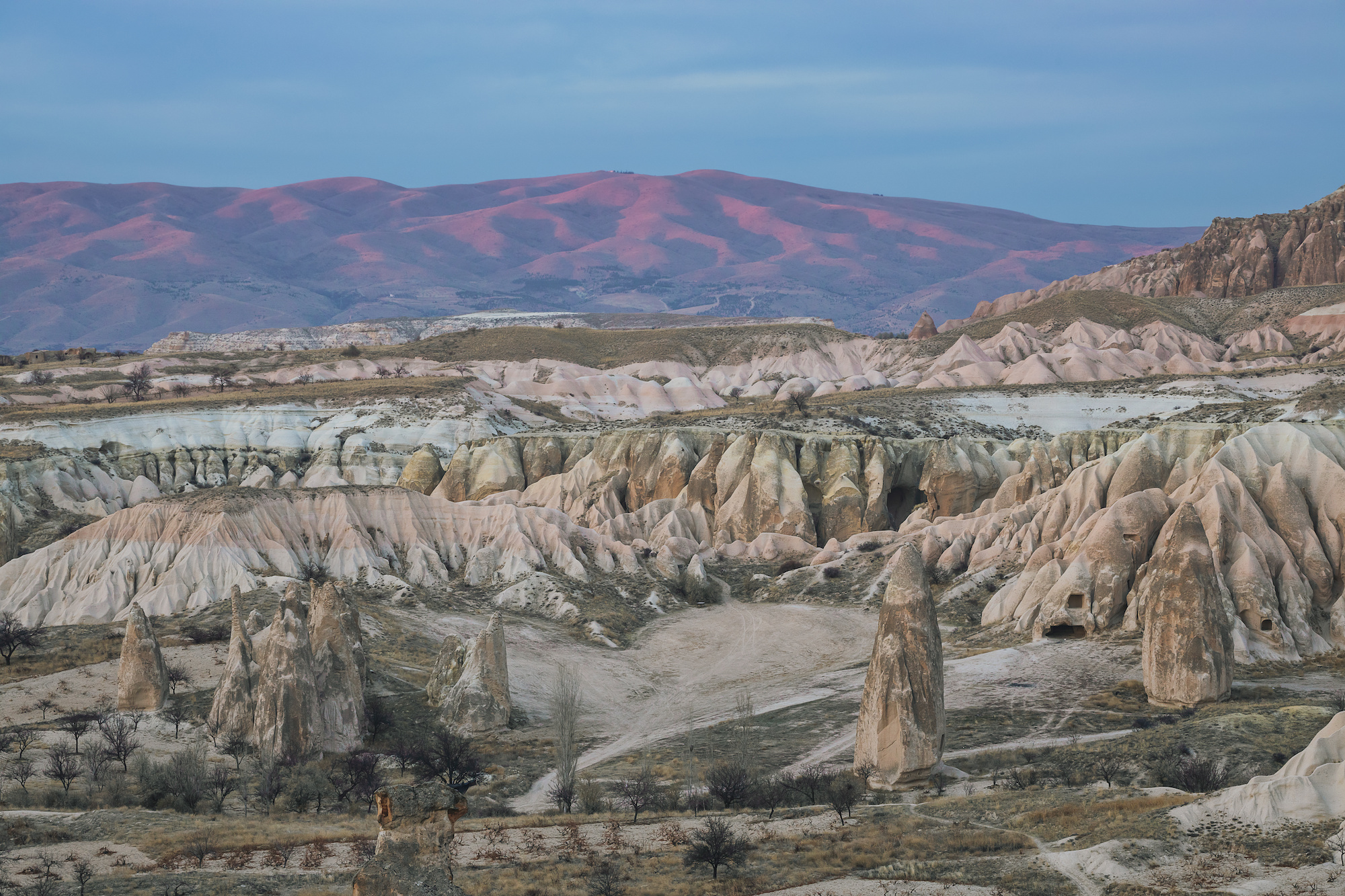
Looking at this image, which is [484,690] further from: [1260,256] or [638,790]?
[1260,256]

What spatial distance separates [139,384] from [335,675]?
8859cm

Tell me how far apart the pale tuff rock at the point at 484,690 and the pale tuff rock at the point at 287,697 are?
5.47 meters

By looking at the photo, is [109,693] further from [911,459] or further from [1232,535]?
[911,459]

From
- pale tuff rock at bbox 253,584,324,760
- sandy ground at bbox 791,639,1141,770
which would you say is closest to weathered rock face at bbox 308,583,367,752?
pale tuff rock at bbox 253,584,324,760

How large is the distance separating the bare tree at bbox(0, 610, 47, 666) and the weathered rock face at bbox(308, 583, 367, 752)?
12.5 metres

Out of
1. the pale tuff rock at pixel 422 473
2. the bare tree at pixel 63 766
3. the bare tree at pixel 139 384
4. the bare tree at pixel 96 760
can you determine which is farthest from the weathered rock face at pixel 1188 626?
the bare tree at pixel 139 384

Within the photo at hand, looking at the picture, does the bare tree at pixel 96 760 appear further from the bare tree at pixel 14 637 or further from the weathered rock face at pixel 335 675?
the bare tree at pixel 14 637

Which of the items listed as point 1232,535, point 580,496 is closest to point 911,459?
point 580,496

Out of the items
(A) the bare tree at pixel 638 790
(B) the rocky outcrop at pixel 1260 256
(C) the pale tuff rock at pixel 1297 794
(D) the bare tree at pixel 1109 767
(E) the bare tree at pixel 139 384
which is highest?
(B) the rocky outcrop at pixel 1260 256

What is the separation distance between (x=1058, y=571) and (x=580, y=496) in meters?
35.5

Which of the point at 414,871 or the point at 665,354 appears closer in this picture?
the point at 414,871

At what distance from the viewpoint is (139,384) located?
115 meters

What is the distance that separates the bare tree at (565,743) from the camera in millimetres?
31328

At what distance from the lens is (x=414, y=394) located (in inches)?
3920
